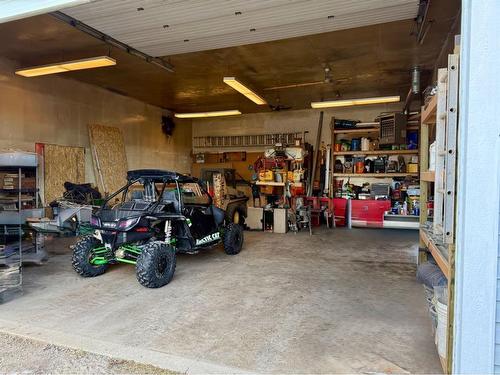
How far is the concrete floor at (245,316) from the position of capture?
98.4 inches

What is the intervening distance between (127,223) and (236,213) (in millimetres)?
4490

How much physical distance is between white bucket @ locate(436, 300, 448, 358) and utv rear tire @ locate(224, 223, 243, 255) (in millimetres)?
3786

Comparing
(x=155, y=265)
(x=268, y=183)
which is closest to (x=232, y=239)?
(x=155, y=265)

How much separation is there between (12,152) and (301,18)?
589 centimetres

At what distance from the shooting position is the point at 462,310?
6.24 feet

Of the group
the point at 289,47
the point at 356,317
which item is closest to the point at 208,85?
the point at 289,47

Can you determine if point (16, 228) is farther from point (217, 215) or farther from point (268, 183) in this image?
point (268, 183)

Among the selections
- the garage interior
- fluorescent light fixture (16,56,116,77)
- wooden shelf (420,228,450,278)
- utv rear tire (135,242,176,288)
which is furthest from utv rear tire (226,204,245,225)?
wooden shelf (420,228,450,278)

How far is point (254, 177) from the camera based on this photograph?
29.1 ft

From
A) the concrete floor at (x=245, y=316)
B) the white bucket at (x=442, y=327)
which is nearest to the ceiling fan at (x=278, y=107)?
the concrete floor at (x=245, y=316)

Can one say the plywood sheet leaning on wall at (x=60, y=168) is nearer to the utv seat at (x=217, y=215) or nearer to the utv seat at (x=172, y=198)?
the utv seat at (x=172, y=198)

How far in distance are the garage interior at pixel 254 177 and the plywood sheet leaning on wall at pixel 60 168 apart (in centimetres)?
4

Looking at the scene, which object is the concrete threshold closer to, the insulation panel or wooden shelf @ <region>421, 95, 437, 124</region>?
wooden shelf @ <region>421, 95, 437, 124</region>

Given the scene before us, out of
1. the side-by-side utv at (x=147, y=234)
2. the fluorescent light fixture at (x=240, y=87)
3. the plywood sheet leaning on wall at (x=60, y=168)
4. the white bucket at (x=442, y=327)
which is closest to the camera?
the white bucket at (x=442, y=327)
